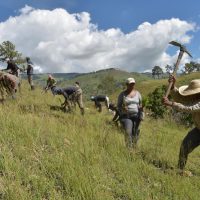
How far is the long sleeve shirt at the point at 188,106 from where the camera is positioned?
573 centimetres

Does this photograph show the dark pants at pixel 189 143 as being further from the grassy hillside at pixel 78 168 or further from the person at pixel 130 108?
the person at pixel 130 108

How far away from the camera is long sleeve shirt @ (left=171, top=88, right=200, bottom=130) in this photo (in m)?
5.73

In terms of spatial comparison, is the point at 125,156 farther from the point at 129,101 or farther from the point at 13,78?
the point at 13,78

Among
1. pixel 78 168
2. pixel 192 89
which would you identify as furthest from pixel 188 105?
pixel 78 168

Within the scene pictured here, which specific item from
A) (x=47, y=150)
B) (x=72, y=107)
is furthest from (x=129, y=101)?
(x=72, y=107)

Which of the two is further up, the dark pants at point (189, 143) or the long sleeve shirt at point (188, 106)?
the long sleeve shirt at point (188, 106)

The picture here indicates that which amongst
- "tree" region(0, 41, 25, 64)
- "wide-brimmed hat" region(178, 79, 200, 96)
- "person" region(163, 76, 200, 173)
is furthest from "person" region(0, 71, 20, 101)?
"tree" region(0, 41, 25, 64)

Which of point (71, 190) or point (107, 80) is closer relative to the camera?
point (71, 190)

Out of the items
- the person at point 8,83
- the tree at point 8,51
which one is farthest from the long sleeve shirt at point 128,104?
the tree at point 8,51

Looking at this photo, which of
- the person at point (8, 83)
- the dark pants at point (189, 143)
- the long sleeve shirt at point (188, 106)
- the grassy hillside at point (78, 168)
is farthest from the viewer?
the person at point (8, 83)

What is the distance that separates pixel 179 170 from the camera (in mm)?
5707

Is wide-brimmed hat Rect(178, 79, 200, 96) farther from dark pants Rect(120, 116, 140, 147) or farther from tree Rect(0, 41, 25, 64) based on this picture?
tree Rect(0, 41, 25, 64)

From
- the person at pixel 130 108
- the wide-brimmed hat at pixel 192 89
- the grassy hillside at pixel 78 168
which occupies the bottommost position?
the grassy hillside at pixel 78 168

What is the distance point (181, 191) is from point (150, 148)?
2066 mm
